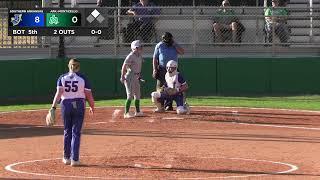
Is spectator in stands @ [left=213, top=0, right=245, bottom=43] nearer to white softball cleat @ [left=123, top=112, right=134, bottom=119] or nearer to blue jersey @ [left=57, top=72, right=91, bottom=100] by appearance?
white softball cleat @ [left=123, top=112, right=134, bottom=119]

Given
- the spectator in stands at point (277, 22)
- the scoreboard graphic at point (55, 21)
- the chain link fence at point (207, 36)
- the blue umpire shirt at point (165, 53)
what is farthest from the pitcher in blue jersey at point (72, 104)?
the spectator in stands at point (277, 22)

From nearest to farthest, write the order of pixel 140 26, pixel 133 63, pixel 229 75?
pixel 133 63
pixel 229 75
pixel 140 26

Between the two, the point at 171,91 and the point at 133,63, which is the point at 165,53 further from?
the point at 133,63

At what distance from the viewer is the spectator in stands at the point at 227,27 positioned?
85.0 feet

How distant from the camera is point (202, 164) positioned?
12.2 metres

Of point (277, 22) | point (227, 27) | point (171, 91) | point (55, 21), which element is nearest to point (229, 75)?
point (227, 27)

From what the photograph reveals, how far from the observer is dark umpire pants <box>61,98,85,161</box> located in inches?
475

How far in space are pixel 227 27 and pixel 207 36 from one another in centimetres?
94

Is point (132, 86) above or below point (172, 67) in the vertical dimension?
below

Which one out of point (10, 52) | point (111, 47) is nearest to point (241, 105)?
point (111, 47)

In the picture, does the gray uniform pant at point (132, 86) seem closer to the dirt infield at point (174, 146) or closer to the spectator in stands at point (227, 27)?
the dirt infield at point (174, 146)

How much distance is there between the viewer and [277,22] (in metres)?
25.9

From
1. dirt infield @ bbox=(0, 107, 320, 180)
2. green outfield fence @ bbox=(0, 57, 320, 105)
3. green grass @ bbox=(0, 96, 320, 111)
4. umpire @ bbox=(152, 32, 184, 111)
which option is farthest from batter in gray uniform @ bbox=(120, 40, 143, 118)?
green outfield fence @ bbox=(0, 57, 320, 105)

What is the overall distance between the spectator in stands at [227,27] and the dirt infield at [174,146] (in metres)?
5.60
